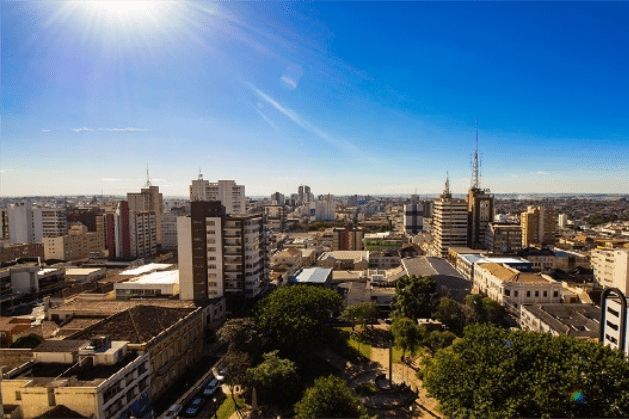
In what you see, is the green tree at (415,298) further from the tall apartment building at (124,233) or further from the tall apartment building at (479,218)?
the tall apartment building at (124,233)

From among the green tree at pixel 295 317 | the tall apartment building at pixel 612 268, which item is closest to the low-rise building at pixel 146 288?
the green tree at pixel 295 317

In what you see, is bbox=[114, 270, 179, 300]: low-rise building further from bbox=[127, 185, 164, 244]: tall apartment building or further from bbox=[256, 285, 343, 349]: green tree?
bbox=[127, 185, 164, 244]: tall apartment building

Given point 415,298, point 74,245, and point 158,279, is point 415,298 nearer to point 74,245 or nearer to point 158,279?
point 158,279

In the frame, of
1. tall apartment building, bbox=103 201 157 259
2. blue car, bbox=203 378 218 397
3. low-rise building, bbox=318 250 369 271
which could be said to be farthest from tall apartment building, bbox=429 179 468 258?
tall apartment building, bbox=103 201 157 259

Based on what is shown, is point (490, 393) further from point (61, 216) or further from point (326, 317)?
point (61, 216)

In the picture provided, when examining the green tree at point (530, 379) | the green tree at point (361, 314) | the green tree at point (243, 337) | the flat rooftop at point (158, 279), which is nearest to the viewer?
the green tree at point (530, 379)

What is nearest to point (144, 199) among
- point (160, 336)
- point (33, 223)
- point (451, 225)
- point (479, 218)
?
point (33, 223)
